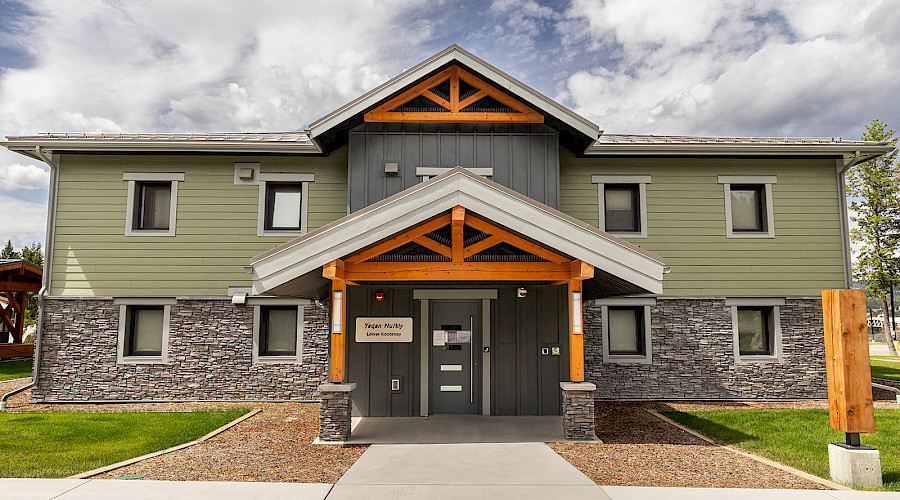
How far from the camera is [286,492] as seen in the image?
17.7 ft

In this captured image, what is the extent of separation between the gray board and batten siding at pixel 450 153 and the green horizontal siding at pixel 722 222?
1679mm

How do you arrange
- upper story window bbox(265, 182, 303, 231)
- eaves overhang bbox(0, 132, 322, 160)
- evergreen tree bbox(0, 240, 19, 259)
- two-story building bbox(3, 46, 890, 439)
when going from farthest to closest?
1. evergreen tree bbox(0, 240, 19, 259)
2. upper story window bbox(265, 182, 303, 231)
3. eaves overhang bbox(0, 132, 322, 160)
4. two-story building bbox(3, 46, 890, 439)

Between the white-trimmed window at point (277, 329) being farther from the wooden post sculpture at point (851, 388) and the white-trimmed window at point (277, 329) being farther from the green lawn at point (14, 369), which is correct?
the wooden post sculpture at point (851, 388)

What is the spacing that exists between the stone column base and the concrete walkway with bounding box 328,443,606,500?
2.79 metres

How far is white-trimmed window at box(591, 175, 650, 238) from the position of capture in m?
11.9

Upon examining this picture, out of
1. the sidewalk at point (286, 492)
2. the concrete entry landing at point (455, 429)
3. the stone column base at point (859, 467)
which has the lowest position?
the concrete entry landing at point (455, 429)

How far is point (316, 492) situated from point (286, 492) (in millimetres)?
306

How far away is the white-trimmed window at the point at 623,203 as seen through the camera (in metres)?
11.9

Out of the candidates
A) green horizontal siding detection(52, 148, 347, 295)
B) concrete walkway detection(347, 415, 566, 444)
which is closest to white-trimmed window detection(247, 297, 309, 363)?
green horizontal siding detection(52, 148, 347, 295)

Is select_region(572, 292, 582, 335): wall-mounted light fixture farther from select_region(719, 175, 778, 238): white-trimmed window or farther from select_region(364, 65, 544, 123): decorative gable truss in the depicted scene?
select_region(719, 175, 778, 238): white-trimmed window

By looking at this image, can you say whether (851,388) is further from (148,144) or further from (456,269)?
(148,144)

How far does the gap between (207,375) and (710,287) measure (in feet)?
36.9

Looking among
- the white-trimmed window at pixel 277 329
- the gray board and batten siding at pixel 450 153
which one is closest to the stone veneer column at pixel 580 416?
the gray board and batten siding at pixel 450 153

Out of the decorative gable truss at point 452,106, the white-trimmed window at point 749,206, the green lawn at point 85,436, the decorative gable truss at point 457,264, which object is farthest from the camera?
the white-trimmed window at point 749,206
